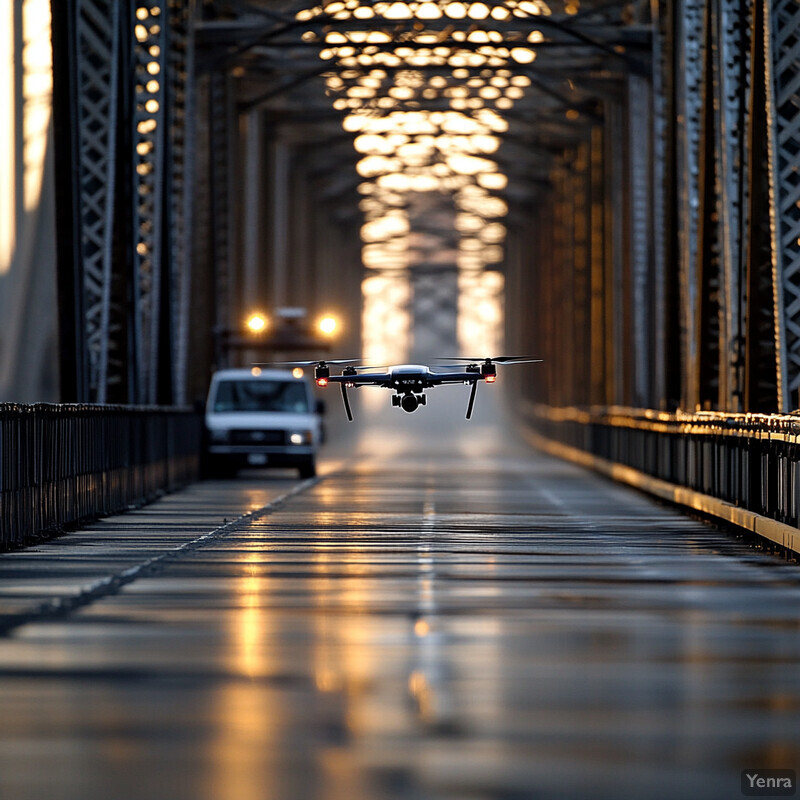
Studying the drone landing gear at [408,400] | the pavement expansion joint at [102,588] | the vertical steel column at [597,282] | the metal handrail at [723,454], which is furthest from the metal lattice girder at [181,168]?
the pavement expansion joint at [102,588]

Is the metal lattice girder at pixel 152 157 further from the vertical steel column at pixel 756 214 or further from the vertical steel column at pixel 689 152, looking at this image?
the vertical steel column at pixel 756 214

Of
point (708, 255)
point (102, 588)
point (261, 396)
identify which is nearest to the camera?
point (102, 588)

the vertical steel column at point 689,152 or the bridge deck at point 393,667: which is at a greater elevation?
the vertical steel column at point 689,152

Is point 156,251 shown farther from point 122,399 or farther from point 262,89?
point 262,89

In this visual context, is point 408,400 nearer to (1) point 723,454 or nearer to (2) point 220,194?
(1) point 723,454

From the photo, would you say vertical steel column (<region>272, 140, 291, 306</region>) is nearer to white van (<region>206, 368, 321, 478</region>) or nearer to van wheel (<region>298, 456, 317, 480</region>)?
white van (<region>206, 368, 321, 478</region>)

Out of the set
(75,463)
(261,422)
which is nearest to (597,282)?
(261,422)
